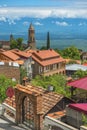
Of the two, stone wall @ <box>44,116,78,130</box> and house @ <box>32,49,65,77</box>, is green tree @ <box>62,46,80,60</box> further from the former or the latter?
stone wall @ <box>44,116,78,130</box>

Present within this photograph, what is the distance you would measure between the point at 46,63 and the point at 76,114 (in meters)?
83.2

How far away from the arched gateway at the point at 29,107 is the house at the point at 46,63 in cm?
7607

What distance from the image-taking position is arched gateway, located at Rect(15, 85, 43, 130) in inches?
848

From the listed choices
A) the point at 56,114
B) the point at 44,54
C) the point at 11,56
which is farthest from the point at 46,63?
the point at 56,114

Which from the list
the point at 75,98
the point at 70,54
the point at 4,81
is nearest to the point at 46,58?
the point at 70,54

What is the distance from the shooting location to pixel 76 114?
20109 mm

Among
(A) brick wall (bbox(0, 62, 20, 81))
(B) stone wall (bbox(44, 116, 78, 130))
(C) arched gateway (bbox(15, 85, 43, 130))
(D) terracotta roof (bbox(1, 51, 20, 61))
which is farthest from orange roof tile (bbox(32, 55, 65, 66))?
(B) stone wall (bbox(44, 116, 78, 130))

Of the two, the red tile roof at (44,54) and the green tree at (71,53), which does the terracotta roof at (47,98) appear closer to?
the red tile roof at (44,54)

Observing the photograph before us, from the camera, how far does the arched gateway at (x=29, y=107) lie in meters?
21.5

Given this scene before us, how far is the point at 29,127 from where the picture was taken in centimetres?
2247

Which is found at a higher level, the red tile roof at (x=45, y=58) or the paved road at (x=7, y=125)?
the paved road at (x=7, y=125)

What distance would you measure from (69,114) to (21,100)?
3.36m

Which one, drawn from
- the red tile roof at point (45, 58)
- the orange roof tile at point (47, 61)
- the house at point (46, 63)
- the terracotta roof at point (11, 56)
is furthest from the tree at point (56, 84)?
the red tile roof at point (45, 58)

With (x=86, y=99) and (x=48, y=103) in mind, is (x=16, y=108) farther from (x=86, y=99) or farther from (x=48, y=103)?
(x=86, y=99)
